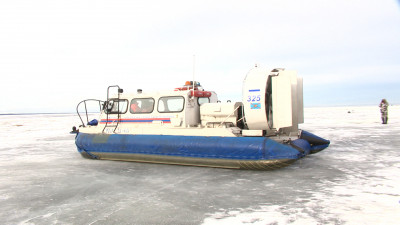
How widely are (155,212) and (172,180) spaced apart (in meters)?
1.71

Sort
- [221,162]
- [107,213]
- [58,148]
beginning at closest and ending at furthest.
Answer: [107,213] → [221,162] → [58,148]

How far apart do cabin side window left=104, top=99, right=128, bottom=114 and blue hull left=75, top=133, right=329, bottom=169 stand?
0.80 m

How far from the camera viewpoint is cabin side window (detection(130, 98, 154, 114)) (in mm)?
7673

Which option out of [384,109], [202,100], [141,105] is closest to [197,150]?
[202,100]

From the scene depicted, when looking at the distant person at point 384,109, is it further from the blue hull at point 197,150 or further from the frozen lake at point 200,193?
the blue hull at point 197,150

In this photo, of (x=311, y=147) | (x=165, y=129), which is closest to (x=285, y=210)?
(x=165, y=129)

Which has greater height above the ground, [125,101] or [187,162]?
[125,101]

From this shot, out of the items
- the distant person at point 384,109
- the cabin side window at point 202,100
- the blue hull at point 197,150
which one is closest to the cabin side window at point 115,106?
the blue hull at point 197,150

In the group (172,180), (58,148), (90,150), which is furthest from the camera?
(58,148)

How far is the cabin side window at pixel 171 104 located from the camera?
7.24 meters

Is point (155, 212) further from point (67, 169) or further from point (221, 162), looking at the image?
point (67, 169)

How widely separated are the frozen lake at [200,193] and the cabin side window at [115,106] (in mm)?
1505

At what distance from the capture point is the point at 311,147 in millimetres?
7684

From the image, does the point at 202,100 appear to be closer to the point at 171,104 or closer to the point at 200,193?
the point at 171,104
